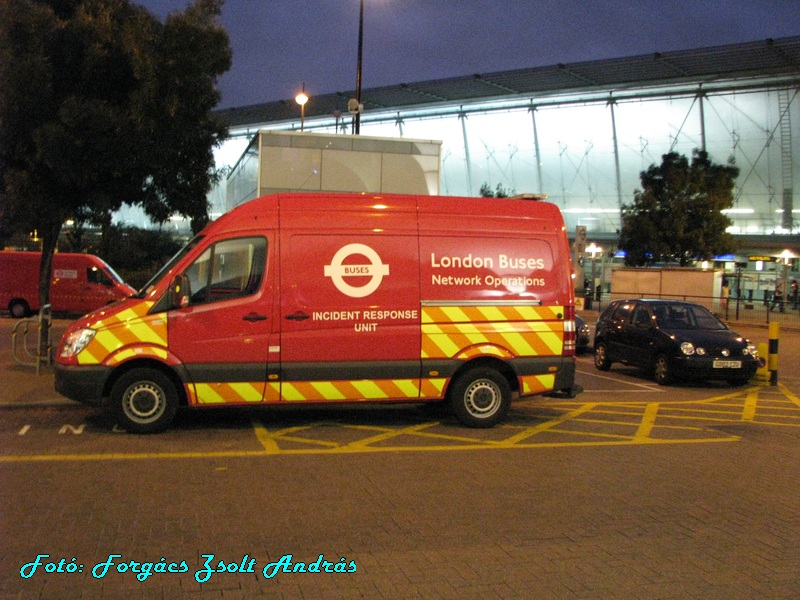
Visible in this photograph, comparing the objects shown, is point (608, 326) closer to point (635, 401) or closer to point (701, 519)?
point (635, 401)

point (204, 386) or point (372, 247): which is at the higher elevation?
point (372, 247)

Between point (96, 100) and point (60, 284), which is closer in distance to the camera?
point (96, 100)

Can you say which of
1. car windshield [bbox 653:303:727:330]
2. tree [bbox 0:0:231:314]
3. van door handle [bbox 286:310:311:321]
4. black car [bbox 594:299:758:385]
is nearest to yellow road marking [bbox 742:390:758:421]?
black car [bbox 594:299:758:385]

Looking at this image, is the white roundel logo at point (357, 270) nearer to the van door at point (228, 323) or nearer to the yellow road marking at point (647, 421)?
the van door at point (228, 323)

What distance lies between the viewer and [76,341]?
27.7ft

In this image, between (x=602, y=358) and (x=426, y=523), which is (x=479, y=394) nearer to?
(x=426, y=523)

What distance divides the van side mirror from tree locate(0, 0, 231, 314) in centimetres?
411

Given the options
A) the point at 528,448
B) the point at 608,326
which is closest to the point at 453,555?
the point at 528,448

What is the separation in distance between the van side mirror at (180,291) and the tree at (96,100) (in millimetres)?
4112

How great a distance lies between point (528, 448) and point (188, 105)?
772 centimetres

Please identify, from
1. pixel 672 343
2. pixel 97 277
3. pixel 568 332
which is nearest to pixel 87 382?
pixel 568 332

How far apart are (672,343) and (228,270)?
830 cm

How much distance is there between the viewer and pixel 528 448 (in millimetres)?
8266

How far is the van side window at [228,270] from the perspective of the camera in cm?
855
